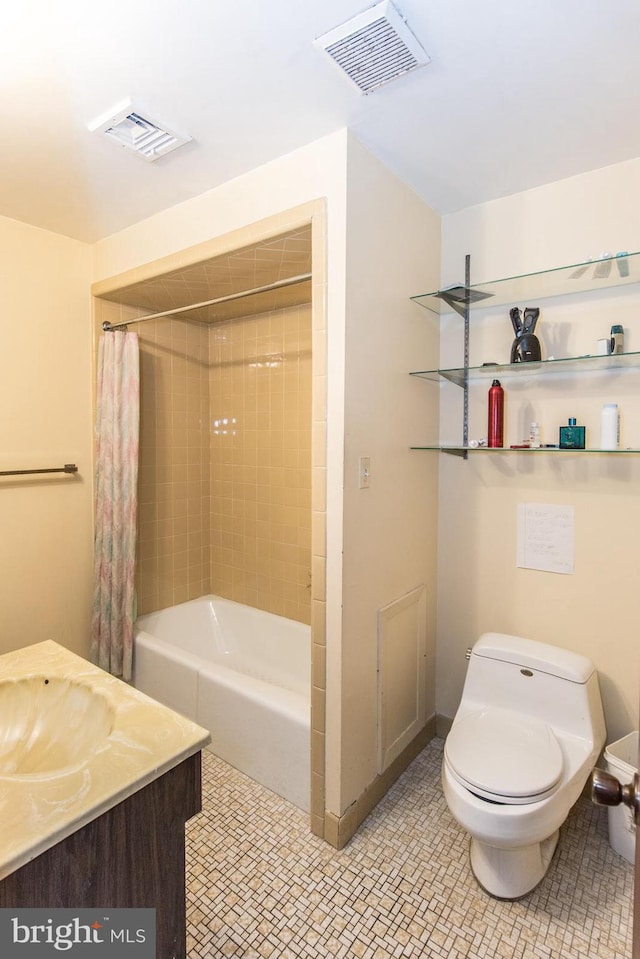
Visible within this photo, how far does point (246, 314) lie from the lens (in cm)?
299

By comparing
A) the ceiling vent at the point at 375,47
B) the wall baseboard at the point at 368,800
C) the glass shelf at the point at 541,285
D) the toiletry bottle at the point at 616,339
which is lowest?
the wall baseboard at the point at 368,800

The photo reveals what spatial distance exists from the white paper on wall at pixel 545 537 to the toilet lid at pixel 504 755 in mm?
600

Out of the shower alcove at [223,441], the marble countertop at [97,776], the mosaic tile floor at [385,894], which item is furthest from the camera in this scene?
the shower alcove at [223,441]

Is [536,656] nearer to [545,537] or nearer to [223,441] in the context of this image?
[545,537]

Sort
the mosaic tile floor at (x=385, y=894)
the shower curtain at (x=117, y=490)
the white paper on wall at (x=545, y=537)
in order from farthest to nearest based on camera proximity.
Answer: the shower curtain at (x=117, y=490), the white paper on wall at (x=545, y=537), the mosaic tile floor at (x=385, y=894)

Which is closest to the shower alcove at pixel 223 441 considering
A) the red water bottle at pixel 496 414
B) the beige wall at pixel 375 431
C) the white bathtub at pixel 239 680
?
the white bathtub at pixel 239 680

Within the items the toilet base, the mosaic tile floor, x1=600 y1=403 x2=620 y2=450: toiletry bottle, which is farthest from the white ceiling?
the mosaic tile floor

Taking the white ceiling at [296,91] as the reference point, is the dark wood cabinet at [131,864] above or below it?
below

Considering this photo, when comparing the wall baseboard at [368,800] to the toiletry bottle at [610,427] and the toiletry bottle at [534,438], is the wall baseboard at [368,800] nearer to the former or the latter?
the toiletry bottle at [534,438]

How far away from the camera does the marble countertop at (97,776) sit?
2.80 ft

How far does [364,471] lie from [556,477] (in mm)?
822

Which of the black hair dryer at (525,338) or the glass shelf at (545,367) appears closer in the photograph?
the glass shelf at (545,367)

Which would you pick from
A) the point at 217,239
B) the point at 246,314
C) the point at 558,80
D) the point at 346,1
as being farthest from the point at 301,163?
the point at 246,314

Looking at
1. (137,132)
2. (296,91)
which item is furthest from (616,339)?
(137,132)
